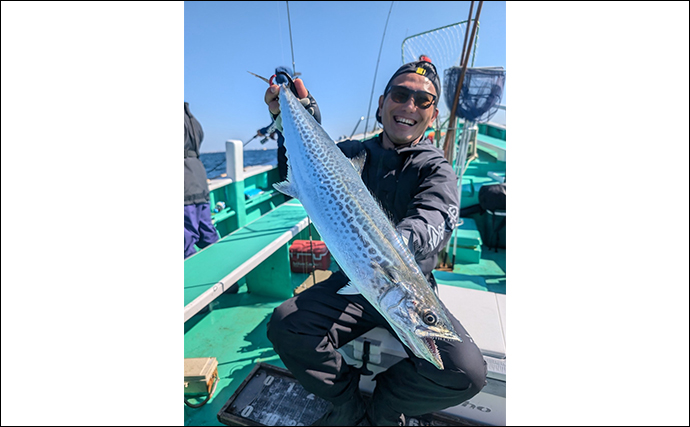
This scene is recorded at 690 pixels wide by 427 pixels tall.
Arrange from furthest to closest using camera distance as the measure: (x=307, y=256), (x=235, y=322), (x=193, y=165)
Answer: (x=307, y=256), (x=193, y=165), (x=235, y=322)

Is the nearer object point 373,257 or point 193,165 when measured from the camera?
point 373,257

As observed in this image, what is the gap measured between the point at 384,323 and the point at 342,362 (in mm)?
326

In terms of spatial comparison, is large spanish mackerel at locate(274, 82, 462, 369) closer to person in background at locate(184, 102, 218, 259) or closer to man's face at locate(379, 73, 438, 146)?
man's face at locate(379, 73, 438, 146)

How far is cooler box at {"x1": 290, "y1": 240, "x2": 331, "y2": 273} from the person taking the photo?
4.23 metres

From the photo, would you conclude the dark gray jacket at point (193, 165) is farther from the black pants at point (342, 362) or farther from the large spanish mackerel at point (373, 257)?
the large spanish mackerel at point (373, 257)

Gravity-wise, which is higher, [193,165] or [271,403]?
[193,165]

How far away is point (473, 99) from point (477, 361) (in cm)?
301

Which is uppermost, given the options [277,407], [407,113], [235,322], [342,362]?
[407,113]

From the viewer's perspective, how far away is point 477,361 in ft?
5.13

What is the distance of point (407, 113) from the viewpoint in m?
1.40

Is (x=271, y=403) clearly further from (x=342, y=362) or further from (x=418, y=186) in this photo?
(x=418, y=186)

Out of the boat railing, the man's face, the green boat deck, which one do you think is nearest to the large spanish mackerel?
the man's face

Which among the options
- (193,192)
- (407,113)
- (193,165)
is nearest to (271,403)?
(407,113)

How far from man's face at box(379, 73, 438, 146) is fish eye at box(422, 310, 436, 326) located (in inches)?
32.4
